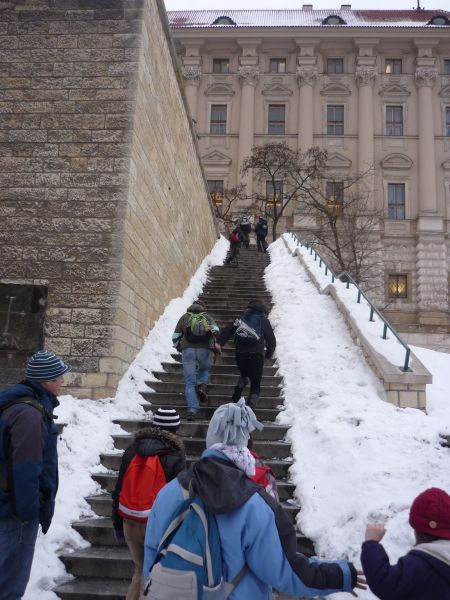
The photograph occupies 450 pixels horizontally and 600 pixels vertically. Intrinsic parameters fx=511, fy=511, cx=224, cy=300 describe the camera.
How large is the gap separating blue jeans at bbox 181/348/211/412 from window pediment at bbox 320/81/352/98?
33.5 meters

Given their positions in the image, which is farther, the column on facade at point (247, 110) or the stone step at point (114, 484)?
the column on facade at point (247, 110)

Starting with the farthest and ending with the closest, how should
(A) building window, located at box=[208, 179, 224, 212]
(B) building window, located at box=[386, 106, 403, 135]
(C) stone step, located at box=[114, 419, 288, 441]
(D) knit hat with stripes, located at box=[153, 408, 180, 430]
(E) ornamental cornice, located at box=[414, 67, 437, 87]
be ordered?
(B) building window, located at box=[386, 106, 403, 135], (E) ornamental cornice, located at box=[414, 67, 437, 87], (A) building window, located at box=[208, 179, 224, 212], (C) stone step, located at box=[114, 419, 288, 441], (D) knit hat with stripes, located at box=[153, 408, 180, 430]

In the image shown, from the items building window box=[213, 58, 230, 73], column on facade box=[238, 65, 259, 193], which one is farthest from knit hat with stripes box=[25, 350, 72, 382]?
building window box=[213, 58, 230, 73]

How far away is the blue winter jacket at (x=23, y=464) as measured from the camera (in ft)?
9.68

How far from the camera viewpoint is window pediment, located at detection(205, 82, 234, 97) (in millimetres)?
36562

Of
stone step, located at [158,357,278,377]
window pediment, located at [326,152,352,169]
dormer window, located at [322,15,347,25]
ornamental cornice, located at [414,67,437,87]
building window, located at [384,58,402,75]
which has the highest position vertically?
dormer window, located at [322,15,347,25]

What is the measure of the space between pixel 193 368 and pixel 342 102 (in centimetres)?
3362

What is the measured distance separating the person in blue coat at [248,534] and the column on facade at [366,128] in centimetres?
3270

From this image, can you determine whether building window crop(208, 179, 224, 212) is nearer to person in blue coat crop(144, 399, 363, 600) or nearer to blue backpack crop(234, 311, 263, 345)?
blue backpack crop(234, 311, 263, 345)

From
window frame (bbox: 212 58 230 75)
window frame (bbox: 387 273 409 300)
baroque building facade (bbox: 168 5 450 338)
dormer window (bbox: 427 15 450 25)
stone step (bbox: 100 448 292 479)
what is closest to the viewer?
stone step (bbox: 100 448 292 479)

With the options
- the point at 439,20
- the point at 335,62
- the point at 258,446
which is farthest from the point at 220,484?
the point at 439,20

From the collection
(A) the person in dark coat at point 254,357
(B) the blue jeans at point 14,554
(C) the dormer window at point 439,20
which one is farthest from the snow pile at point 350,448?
(C) the dormer window at point 439,20

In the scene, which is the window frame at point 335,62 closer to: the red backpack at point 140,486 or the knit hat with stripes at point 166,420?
the knit hat with stripes at point 166,420

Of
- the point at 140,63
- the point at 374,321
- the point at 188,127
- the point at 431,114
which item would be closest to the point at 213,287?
the point at 188,127
